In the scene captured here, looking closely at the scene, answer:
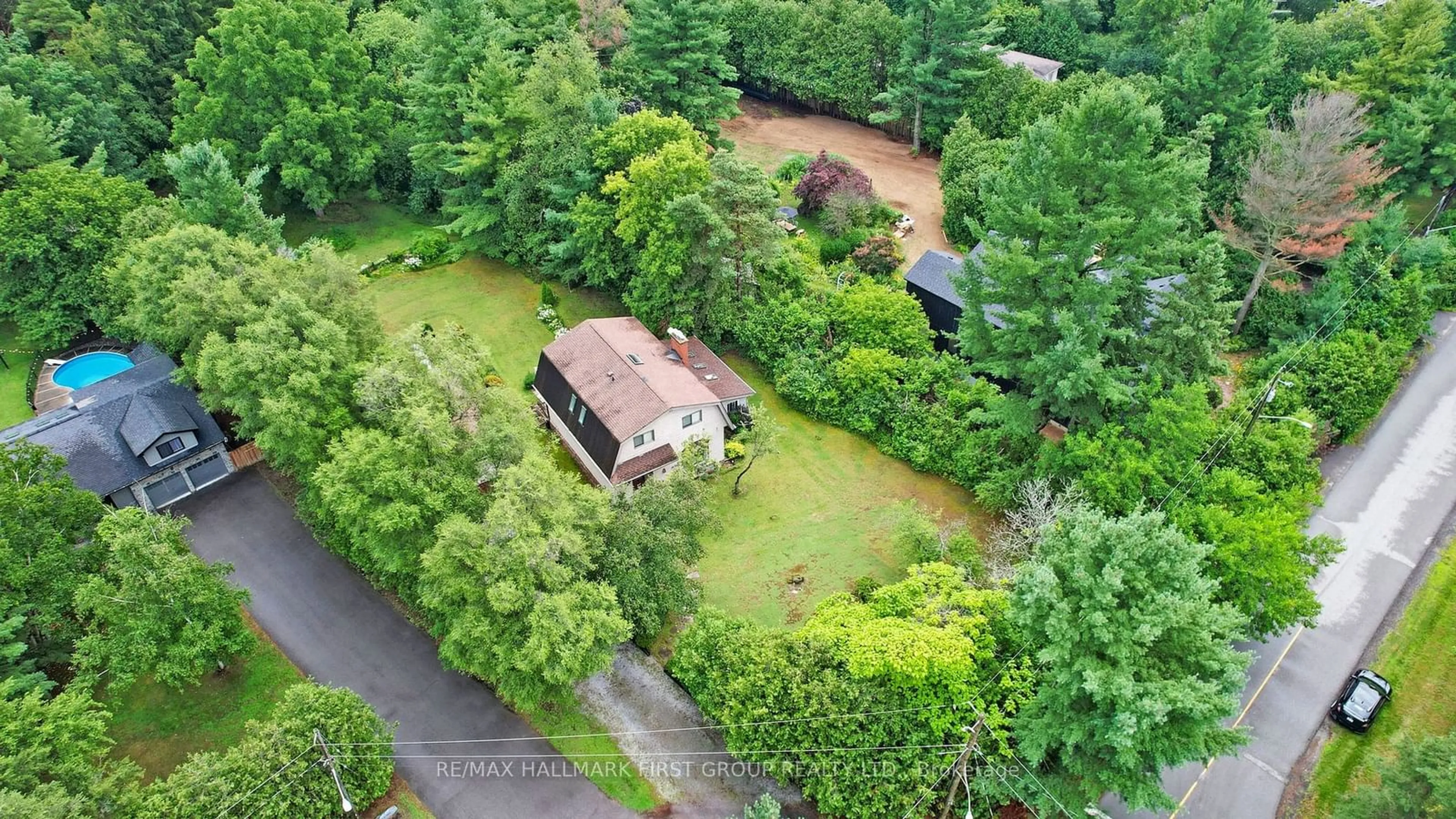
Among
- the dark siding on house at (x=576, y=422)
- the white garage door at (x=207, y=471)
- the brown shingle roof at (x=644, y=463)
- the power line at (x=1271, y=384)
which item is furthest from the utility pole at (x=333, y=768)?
the power line at (x=1271, y=384)

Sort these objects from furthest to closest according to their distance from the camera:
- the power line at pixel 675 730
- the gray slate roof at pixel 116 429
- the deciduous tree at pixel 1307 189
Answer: the deciduous tree at pixel 1307 189, the gray slate roof at pixel 116 429, the power line at pixel 675 730

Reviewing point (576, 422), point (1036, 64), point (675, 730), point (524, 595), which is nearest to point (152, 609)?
point (524, 595)

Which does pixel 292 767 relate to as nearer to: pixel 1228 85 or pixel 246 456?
pixel 246 456

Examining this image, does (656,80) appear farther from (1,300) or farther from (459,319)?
(1,300)

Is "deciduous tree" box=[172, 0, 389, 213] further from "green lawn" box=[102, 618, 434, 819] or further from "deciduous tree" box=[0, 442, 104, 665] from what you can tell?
"green lawn" box=[102, 618, 434, 819]

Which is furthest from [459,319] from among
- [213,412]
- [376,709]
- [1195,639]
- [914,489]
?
[1195,639]

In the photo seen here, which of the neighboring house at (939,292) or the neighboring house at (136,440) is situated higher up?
the neighboring house at (939,292)

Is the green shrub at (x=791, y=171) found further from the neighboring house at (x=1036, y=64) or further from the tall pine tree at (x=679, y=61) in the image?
the neighboring house at (x=1036, y=64)

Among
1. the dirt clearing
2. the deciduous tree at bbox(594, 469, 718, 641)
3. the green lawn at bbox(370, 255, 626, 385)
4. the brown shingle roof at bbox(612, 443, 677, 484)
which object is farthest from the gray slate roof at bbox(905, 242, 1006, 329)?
the deciduous tree at bbox(594, 469, 718, 641)
